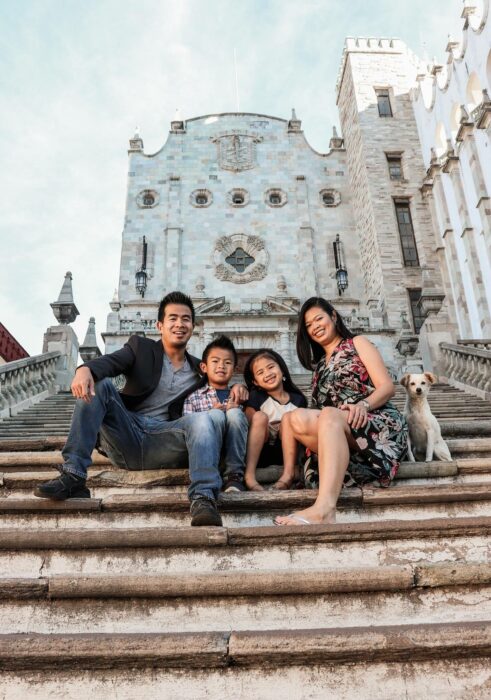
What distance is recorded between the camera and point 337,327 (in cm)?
391

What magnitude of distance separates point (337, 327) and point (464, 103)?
17.4 metres

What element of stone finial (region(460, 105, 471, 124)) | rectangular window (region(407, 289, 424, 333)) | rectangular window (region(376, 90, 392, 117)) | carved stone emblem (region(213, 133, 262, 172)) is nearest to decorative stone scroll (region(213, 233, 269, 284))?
carved stone emblem (region(213, 133, 262, 172))

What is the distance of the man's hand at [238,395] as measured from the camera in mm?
3746

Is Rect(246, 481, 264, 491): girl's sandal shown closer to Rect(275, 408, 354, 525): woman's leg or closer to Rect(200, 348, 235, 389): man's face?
Rect(275, 408, 354, 525): woman's leg

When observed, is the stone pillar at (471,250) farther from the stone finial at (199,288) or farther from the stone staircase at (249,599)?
the stone staircase at (249,599)

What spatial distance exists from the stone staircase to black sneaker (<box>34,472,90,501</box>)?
7 centimetres

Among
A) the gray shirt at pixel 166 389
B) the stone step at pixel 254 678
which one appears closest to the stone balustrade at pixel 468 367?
the gray shirt at pixel 166 389

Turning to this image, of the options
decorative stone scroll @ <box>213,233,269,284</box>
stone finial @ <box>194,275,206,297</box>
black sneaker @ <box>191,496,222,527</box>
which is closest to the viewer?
black sneaker @ <box>191,496,222,527</box>

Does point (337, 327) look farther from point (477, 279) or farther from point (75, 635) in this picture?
point (477, 279)

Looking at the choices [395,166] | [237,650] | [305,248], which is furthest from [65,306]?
[395,166]

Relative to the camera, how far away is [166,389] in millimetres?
3848

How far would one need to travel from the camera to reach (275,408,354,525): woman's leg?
2.84m

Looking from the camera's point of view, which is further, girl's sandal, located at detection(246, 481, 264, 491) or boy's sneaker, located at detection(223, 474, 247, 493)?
girl's sandal, located at detection(246, 481, 264, 491)

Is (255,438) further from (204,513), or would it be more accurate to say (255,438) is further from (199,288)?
(199,288)
